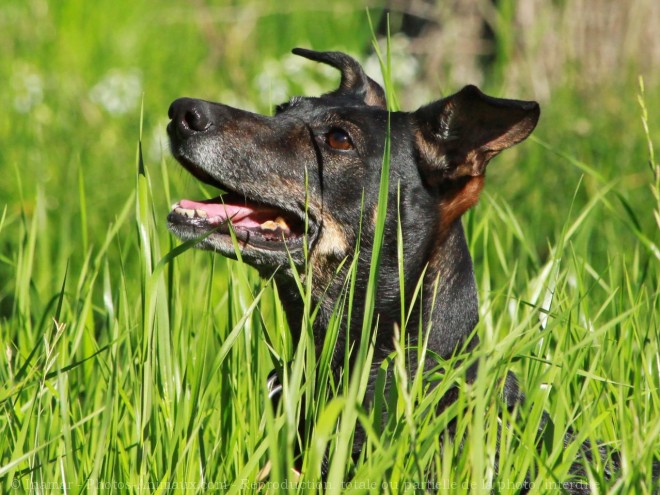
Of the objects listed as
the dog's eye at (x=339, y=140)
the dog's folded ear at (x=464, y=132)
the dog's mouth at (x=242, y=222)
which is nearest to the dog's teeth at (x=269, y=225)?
the dog's mouth at (x=242, y=222)

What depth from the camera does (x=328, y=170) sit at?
304 centimetres

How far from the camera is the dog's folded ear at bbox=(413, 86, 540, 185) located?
2.86 m

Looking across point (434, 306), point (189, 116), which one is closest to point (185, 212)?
point (189, 116)

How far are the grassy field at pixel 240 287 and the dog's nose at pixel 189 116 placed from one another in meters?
0.24

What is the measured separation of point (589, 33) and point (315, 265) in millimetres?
4228

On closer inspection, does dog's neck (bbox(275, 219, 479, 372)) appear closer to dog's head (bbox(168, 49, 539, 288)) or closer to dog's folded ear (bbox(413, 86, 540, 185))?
dog's head (bbox(168, 49, 539, 288))

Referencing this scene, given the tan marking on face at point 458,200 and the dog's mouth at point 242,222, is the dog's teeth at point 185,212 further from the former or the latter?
the tan marking on face at point 458,200

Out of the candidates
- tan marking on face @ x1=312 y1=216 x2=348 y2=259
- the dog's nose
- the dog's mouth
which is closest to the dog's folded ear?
tan marking on face @ x1=312 y1=216 x2=348 y2=259

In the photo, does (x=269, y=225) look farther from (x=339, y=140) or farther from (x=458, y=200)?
(x=458, y=200)

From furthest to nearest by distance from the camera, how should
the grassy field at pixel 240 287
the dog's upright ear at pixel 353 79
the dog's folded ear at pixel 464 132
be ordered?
the dog's upright ear at pixel 353 79, the dog's folded ear at pixel 464 132, the grassy field at pixel 240 287

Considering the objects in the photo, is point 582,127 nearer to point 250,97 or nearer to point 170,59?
point 250,97

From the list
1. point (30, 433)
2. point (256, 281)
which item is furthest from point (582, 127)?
point (30, 433)

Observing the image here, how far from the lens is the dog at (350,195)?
295 cm

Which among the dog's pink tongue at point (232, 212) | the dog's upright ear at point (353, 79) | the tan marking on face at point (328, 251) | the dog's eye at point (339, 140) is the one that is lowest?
the tan marking on face at point (328, 251)
